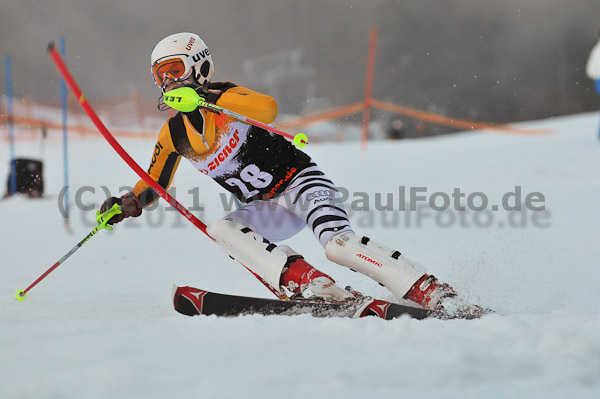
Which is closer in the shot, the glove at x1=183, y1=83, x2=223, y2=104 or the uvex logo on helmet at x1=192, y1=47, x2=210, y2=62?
the glove at x1=183, y1=83, x2=223, y2=104

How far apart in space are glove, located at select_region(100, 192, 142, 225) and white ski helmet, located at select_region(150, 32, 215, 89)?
24.6 inches

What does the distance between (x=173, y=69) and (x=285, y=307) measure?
4.46 feet

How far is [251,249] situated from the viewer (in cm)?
255

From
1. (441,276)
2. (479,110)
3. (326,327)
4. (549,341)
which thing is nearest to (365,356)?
(326,327)

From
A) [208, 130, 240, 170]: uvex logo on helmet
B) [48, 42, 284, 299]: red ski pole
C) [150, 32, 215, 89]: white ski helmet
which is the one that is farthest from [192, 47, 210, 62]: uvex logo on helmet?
[48, 42, 284, 299]: red ski pole

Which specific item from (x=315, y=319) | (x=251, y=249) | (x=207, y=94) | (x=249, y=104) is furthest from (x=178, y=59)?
(x=315, y=319)

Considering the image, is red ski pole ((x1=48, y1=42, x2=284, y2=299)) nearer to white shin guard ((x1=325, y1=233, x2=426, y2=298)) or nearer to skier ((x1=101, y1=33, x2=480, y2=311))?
skier ((x1=101, y1=33, x2=480, y2=311))

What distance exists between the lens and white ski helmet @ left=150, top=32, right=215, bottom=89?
274 centimetres

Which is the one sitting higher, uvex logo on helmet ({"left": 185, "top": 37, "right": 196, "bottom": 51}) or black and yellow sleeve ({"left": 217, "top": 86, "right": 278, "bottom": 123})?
uvex logo on helmet ({"left": 185, "top": 37, "right": 196, "bottom": 51})

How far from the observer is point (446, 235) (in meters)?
5.25

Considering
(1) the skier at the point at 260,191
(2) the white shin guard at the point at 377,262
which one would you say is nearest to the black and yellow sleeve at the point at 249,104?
(1) the skier at the point at 260,191

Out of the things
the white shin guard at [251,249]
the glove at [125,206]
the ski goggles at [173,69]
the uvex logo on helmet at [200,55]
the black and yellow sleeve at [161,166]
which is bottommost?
the white shin guard at [251,249]

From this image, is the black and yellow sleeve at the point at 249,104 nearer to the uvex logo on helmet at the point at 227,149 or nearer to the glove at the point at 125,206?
the uvex logo on helmet at the point at 227,149

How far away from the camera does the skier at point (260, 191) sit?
246cm
